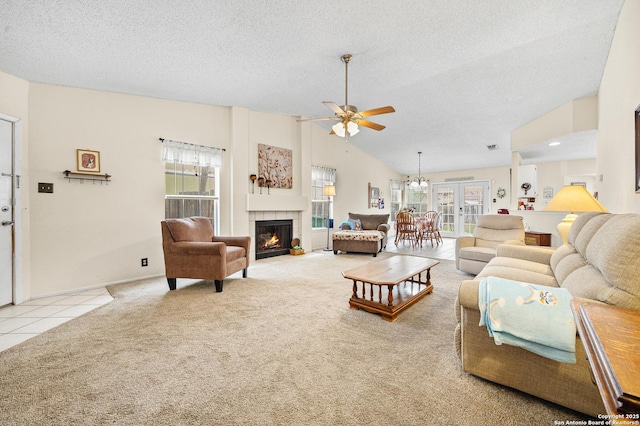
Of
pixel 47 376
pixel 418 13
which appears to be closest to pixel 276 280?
pixel 47 376

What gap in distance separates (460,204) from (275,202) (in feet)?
20.3

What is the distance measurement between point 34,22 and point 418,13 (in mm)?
Result: 3162

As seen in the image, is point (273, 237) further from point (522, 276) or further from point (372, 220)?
point (522, 276)

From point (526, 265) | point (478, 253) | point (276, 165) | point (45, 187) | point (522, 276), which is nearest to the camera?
point (522, 276)

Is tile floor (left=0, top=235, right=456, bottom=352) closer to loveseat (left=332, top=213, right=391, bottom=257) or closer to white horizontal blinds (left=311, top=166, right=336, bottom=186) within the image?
loveseat (left=332, top=213, right=391, bottom=257)

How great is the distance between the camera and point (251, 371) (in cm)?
170

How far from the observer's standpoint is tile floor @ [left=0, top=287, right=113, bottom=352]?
2.21 meters

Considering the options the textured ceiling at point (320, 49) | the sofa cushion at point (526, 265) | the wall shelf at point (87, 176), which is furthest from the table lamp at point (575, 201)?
the wall shelf at point (87, 176)

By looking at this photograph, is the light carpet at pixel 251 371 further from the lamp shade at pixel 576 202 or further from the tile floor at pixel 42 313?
the lamp shade at pixel 576 202

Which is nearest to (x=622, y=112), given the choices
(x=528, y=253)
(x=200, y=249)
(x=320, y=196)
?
(x=528, y=253)

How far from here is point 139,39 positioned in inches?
98.7

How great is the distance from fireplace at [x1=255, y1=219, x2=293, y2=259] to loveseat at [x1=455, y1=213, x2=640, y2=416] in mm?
4104

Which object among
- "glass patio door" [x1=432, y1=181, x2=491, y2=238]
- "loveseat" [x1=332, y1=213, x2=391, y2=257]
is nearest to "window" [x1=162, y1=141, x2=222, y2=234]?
"loveseat" [x1=332, y1=213, x2=391, y2=257]

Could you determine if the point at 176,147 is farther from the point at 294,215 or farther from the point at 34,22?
the point at 294,215
